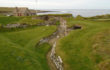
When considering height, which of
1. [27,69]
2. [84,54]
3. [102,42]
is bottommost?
[27,69]

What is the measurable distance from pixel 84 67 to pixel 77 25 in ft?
76.9

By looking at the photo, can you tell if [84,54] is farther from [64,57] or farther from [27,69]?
[27,69]

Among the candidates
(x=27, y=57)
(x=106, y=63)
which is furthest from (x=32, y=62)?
(x=106, y=63)

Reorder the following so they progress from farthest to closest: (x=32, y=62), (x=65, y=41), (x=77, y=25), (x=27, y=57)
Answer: (x=77, y=25) < (x=65, y=41) < (x=27, y=57) < (x=32, y=62)

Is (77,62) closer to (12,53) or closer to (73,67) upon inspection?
(73,67)

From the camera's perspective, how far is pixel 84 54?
17.6 metres

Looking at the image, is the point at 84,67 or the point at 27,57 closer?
the point at 84,67

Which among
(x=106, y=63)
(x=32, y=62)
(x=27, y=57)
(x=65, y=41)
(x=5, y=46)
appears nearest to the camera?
(x=106, y=63)

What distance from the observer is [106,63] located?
14.1 m

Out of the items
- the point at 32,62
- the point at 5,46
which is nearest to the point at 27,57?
A: the point at 32,62

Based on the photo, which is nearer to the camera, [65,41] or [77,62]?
[77,62]

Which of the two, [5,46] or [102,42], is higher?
[102,42]

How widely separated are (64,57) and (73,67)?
267cm

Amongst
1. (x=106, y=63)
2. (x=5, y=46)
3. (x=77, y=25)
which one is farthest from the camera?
(x=77, y=25)
